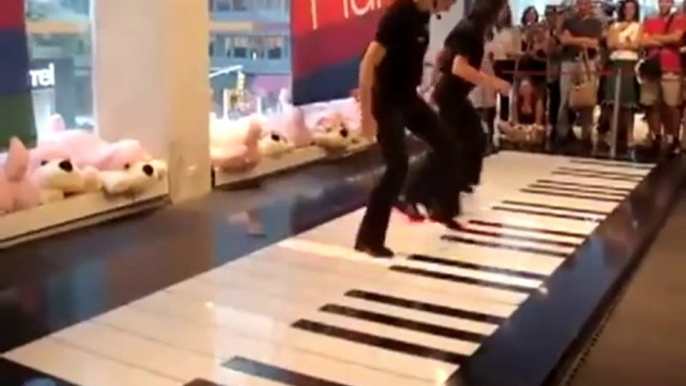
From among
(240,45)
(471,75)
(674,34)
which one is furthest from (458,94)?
(674,34)

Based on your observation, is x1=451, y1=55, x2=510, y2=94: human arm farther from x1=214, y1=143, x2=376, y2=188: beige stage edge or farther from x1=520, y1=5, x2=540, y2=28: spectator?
x1=520, y1=5, x2=540, y2=28: spectator

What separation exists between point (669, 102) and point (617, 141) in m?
0.66

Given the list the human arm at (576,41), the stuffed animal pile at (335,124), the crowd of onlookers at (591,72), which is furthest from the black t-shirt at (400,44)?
the human arm at (576,41)

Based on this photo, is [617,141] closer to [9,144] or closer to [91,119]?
[91,119]

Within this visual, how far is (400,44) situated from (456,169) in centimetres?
100

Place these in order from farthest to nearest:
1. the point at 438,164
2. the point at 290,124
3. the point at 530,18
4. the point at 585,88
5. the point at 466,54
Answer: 1. the point at 530,18
2. the point at 585,88
3. the point at 290,124
4. the point at 466,54
5. the point at 438,164

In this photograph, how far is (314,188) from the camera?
24.1 ft

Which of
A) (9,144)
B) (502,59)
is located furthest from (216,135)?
(502,59)

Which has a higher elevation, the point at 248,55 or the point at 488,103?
the point at 248,55

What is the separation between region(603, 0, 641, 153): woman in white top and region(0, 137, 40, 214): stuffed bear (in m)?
5.90

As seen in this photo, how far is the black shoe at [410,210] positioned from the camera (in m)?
6.18

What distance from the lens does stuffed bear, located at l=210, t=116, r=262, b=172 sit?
7.21 meters

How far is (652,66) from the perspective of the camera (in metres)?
9.30

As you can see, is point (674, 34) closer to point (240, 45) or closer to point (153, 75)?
point (240, 45)
